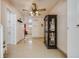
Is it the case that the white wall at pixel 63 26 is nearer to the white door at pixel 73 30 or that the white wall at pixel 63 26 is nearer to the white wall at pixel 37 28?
the white door at pixel 73 30

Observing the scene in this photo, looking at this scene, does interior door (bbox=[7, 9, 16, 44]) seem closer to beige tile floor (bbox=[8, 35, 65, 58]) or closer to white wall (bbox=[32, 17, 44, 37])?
beige tile floor (bbox=[8, 35, 65, 58])

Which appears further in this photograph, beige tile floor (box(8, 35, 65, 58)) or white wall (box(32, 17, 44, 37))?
white wall (box(32, 17, 44, 37))

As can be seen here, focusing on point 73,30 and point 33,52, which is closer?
point 73,30

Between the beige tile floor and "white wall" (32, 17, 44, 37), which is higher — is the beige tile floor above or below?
below

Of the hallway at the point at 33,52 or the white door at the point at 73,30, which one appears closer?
the white door at the point at 73,30

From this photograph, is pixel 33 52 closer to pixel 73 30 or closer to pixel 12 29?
pixel 73 30

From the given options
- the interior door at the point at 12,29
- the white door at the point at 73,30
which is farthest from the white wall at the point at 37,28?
the white door at the point at 73,30

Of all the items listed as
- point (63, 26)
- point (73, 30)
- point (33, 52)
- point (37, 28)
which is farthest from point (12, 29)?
point (37, 28)

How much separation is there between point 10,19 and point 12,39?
4.24 ft

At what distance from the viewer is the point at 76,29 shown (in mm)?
3555

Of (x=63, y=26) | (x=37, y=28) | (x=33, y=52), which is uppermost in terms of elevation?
(x=63, y=26)

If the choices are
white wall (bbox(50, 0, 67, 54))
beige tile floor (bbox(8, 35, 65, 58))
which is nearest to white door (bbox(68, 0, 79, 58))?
beige tile floor (bbox(8, 35, 65, 58))

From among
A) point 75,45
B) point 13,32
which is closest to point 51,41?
point 13,32

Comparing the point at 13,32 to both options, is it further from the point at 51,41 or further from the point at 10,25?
the point at 51,41
